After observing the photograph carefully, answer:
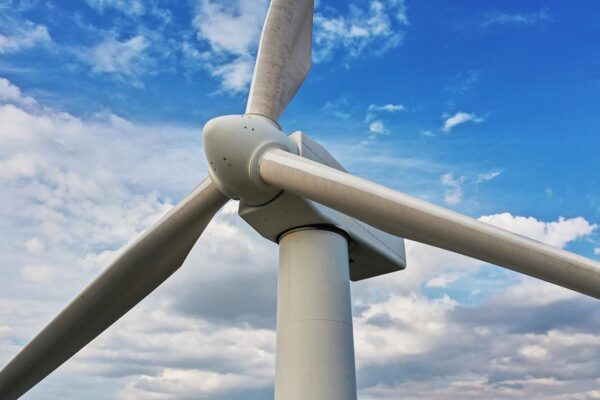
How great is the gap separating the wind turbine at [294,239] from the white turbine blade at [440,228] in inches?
0.6

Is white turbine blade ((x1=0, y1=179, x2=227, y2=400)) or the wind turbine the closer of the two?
the wind turbine

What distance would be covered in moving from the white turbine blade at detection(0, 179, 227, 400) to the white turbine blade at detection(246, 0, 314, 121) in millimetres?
1879

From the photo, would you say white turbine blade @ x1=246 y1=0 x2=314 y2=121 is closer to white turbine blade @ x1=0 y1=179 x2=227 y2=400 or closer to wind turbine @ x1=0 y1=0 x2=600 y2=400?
wind turbine @ x1=0 y1=0 x2=600 y2=400

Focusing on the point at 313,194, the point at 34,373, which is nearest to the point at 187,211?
the point at 313,194

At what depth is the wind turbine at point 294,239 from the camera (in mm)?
7535

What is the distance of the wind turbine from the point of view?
24.7ft

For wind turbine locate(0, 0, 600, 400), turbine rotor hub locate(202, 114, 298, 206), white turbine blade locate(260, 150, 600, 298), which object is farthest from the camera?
turbine rotor hub locate(202, 114, 298, 206)

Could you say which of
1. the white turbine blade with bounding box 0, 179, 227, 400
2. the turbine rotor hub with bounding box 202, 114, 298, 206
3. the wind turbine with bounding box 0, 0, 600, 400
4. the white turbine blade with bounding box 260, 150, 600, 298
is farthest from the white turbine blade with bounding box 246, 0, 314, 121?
the white turbine blade with bounding box 260, 150, 600, 298

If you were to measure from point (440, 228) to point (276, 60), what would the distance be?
17.5 ft

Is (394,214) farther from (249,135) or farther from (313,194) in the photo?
(249,135)

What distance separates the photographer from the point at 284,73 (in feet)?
37.5

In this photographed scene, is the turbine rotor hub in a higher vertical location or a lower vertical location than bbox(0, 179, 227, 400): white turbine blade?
higher

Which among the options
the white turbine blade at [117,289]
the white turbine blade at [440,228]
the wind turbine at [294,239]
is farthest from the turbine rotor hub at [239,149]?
the white turbine blade at [440,228]

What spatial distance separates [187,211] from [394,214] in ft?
14.9
